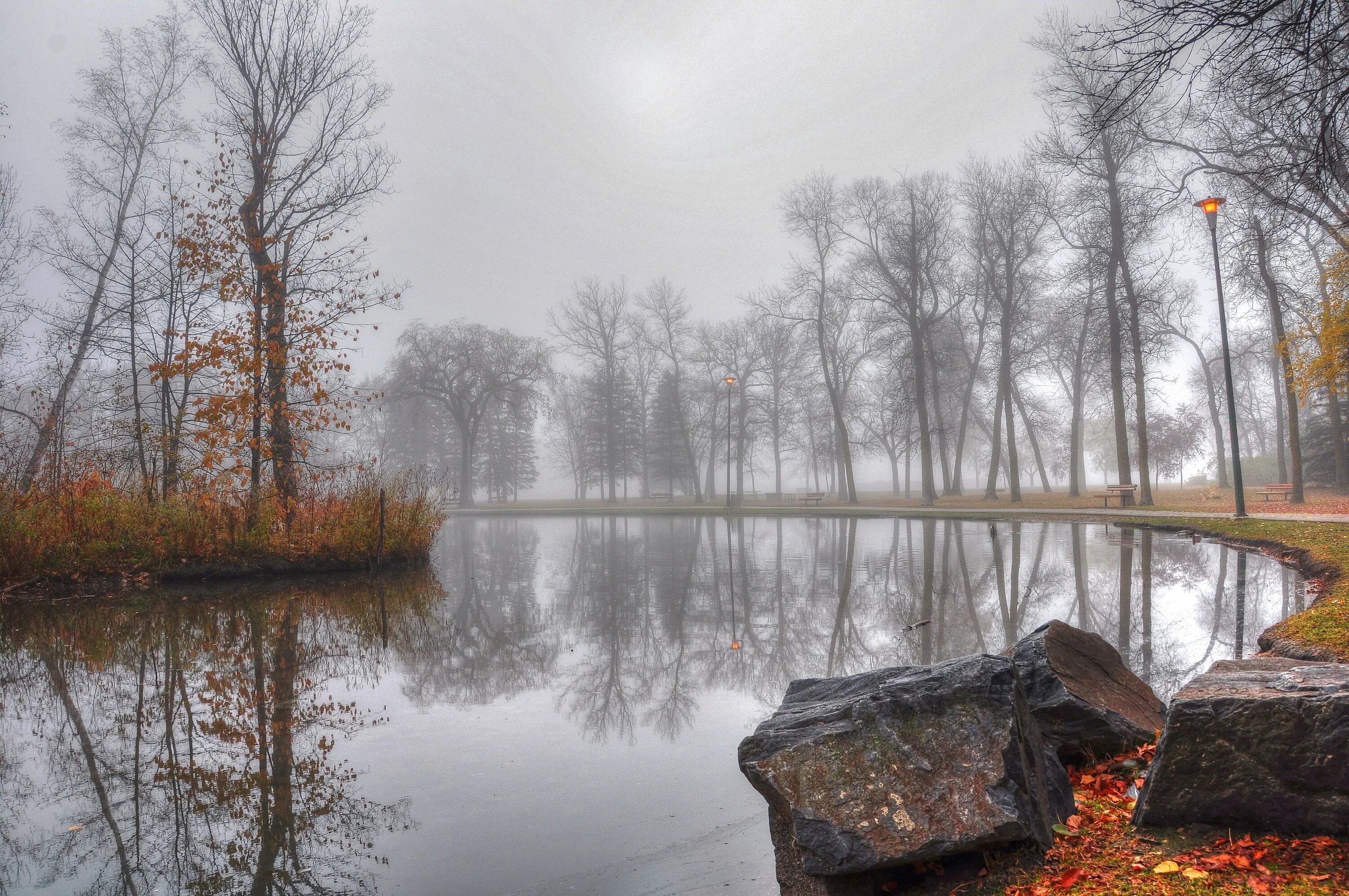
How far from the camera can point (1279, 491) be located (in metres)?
26.7

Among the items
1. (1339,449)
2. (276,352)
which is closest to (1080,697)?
(276,352)

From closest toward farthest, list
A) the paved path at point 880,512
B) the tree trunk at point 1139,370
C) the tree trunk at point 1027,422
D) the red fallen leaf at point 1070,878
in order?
the red fallen leaf at point 1070,878, the paved path at point 880,512, the tree trunk at point 1139,370, the tree trunk at point 1027,422

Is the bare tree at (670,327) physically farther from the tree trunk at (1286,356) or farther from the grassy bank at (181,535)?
the grassy bank at (181,535)

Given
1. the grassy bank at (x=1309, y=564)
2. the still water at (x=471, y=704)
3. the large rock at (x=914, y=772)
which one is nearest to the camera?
the large rock at (x=914, y=772)

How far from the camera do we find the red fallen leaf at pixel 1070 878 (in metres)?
2.87

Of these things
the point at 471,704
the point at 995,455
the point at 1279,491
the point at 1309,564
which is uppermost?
the point at 995,455

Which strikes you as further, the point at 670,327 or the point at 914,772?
the point at 670,327

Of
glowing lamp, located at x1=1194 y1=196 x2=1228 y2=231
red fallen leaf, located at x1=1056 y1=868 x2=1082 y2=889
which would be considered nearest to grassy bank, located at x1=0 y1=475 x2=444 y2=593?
red fallen leaf, located at x1=1056 y1=868 x2=1082 y2=889

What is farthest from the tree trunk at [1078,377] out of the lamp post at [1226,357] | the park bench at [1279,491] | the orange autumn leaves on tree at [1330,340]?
the lamp post at [1226,357]

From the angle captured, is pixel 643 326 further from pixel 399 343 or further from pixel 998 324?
pixel 998 324

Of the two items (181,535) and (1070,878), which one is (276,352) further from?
(1070,878)

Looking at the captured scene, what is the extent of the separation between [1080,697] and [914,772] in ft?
5.80

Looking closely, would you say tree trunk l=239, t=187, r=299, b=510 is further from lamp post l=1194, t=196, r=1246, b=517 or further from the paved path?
the paved path

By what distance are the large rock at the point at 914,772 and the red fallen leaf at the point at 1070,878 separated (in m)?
0.16
